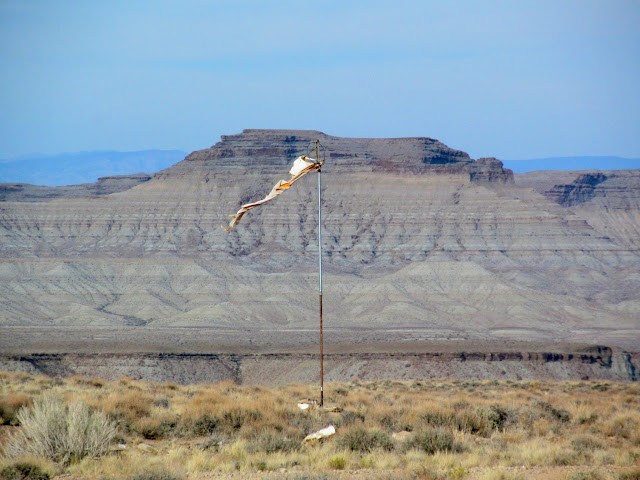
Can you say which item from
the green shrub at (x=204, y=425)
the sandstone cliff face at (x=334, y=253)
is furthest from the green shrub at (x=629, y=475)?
the sandstone cliff face at (x=334, y=253)

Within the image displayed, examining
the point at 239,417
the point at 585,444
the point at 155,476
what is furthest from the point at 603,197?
the point at 155,476

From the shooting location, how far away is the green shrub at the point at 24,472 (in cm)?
1307

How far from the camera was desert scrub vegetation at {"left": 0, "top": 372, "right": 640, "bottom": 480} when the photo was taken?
45.3ft

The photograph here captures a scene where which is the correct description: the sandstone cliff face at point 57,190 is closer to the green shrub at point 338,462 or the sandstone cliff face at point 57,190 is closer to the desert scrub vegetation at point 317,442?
the desert scrub vegetation at point 317,442

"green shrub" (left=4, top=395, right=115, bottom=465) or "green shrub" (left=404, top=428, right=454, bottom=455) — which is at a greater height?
"green shrub" (left=4, top=395, right=115, bottom=465)

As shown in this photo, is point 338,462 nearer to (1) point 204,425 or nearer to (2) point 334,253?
(1) point 204,425

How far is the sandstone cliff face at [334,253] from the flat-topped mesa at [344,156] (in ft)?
1.08

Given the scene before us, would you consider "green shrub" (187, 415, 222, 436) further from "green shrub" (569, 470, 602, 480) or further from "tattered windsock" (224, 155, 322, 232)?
"green shrub" (569, 470, 602, 480)

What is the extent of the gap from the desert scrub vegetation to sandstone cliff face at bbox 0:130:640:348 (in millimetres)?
62661

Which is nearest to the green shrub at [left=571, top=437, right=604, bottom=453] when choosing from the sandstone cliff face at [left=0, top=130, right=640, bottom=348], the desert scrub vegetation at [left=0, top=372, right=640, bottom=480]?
the desert scrub vegetation at [left=0, top=372, right=640, bottom=480]

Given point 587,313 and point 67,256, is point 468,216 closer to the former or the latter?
point 587,313

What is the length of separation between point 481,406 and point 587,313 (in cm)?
8037

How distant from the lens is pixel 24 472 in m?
13.3

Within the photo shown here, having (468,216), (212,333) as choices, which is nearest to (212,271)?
(212,333)
